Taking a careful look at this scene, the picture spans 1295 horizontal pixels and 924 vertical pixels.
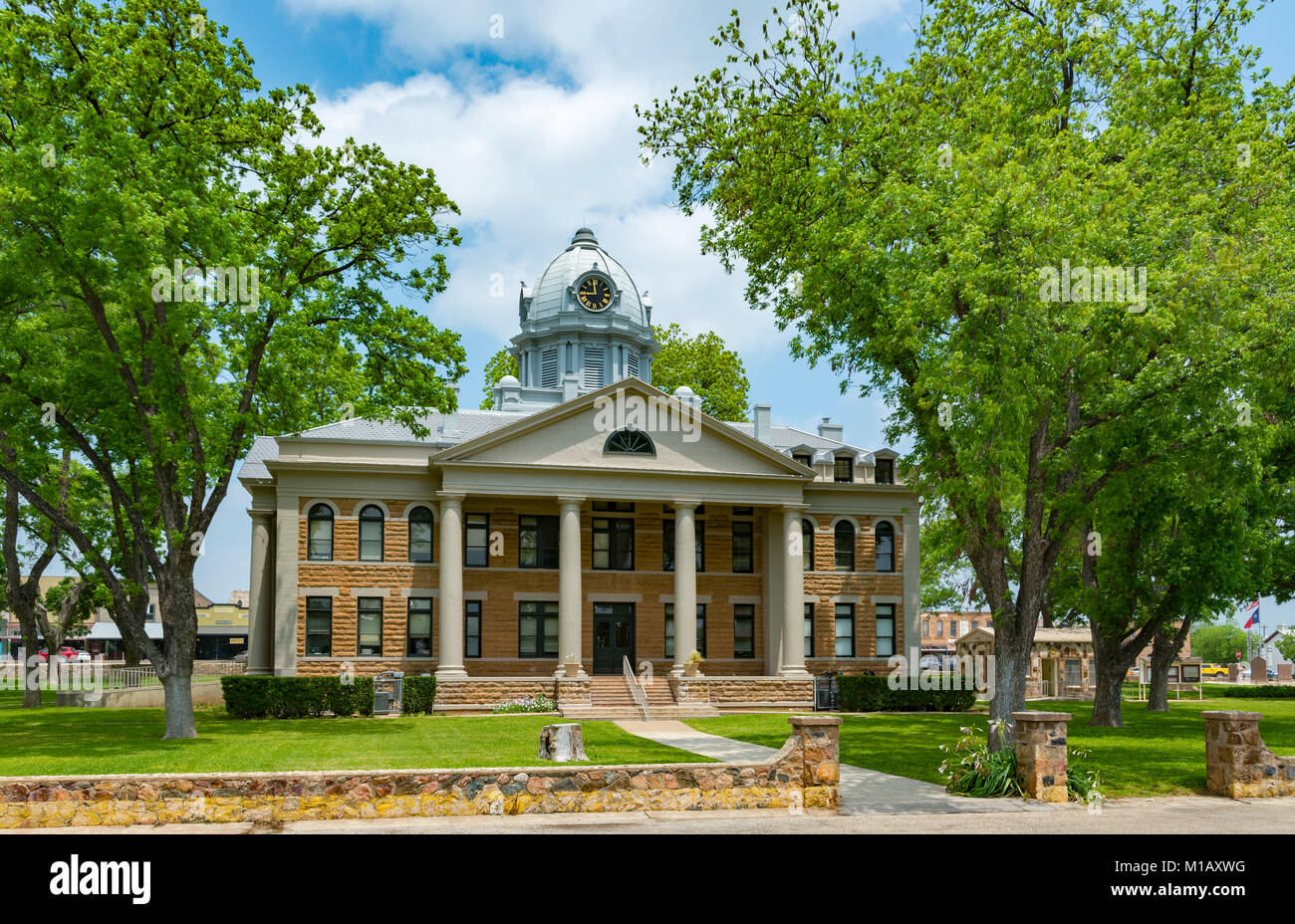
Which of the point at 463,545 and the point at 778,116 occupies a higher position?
the point at 778,116

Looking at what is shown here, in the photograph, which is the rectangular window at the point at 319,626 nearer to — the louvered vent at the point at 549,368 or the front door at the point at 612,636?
the front door at the point at 612,636

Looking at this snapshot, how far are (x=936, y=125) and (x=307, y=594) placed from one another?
81.8ft

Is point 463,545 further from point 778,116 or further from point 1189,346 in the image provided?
point 1189,346

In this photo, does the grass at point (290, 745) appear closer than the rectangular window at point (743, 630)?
Yes

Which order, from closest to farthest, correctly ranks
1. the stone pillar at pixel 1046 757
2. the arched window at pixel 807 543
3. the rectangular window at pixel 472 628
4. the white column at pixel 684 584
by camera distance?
the stone pillar at pixel 1046 757 < the white column at pixel 684 584 < the rectangular window at pixel 472 628 < the arched window at pixel 807 543

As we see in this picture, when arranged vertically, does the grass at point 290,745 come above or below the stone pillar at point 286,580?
below

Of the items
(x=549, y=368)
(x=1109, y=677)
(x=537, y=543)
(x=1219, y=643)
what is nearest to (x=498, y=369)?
(x=549, y=368)

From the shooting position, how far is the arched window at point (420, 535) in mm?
36469

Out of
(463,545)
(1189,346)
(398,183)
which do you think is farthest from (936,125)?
(463,545)

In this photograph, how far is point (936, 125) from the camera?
65.3ft

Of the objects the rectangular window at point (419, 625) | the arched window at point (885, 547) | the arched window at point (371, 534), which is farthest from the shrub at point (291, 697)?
the arched window at point (885, 547)

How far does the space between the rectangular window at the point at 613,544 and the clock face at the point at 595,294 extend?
1472 cm

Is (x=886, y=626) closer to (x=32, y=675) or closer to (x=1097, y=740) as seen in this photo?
(x=1097, y=740)

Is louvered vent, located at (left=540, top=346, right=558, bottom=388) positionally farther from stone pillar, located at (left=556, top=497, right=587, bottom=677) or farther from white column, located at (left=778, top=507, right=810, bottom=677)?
white column, located at (left=778, top=507, right=810, bottom=677)
